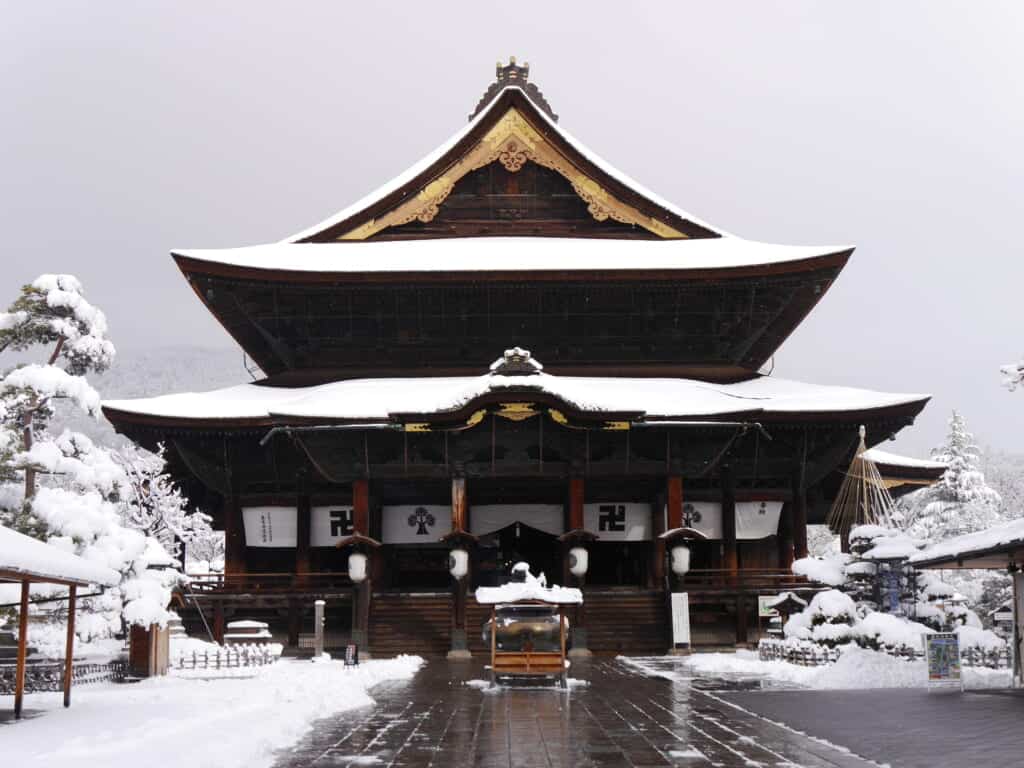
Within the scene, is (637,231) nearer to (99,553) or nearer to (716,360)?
(716,360)

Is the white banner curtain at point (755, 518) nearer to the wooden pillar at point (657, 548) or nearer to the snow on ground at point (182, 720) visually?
the wooden pillar at point (657, 548)

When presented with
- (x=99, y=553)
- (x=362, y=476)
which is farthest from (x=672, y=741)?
(x=362, y=476)

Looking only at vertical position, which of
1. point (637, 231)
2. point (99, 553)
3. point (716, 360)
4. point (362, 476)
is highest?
point (637, 231)

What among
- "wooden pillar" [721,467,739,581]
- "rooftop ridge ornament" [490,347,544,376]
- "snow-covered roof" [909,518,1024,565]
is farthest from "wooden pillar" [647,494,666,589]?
"snow-covered roof" [909,518,1024,565]

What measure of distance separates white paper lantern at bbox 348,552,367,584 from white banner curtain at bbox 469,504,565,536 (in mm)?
4479

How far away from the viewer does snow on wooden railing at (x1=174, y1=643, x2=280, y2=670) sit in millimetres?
23188

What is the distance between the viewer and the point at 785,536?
33000mm

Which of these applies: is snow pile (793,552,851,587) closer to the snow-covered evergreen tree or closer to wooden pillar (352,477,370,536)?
wooden pillar (352,477,370,536)

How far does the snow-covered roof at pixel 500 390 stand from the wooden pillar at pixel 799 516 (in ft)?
8.31

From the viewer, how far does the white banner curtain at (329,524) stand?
3183 cm

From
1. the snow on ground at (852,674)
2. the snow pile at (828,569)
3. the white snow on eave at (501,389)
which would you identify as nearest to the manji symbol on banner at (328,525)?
the white snow on eave at (501,389)

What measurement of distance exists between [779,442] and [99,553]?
1984cm

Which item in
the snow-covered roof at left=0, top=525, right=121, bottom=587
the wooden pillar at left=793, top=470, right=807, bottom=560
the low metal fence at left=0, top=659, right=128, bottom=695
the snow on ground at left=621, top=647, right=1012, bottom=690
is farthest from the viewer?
the wooden pillar at left=793, top=470, right=807, bottom=560

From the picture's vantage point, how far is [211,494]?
36.0 m
